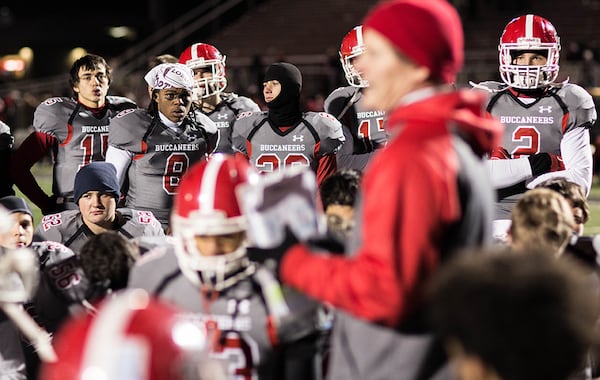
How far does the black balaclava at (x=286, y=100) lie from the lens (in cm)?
655

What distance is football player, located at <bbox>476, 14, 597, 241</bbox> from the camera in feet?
19.5

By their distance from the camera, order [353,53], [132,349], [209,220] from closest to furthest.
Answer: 1. [132,349]
2. [209,220]
3. [353,53]

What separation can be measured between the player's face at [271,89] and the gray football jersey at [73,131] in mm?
1115

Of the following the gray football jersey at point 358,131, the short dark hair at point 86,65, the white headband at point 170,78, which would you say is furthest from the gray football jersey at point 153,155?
the gray football jersey at point 358,131

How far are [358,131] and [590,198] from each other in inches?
350

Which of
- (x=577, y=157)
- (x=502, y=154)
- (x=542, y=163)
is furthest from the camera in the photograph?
(x=502, y=154)

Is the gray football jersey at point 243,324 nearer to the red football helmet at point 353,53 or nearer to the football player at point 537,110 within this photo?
the football player at point 537,110

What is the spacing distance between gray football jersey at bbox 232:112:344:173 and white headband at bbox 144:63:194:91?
615 mm

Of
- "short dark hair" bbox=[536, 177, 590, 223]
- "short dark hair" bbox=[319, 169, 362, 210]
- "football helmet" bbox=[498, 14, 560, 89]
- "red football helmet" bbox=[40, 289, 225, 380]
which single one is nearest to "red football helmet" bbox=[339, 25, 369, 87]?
"football helmet" bbox=[498, 14, 560, 89]

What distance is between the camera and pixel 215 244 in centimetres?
301

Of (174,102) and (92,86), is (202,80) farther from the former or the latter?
(174,102)

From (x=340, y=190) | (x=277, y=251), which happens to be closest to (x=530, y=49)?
(x=340, y=190)

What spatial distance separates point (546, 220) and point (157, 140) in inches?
134

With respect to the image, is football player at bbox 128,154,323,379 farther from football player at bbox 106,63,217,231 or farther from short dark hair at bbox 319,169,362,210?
football player at bbox 106,63,217,231
